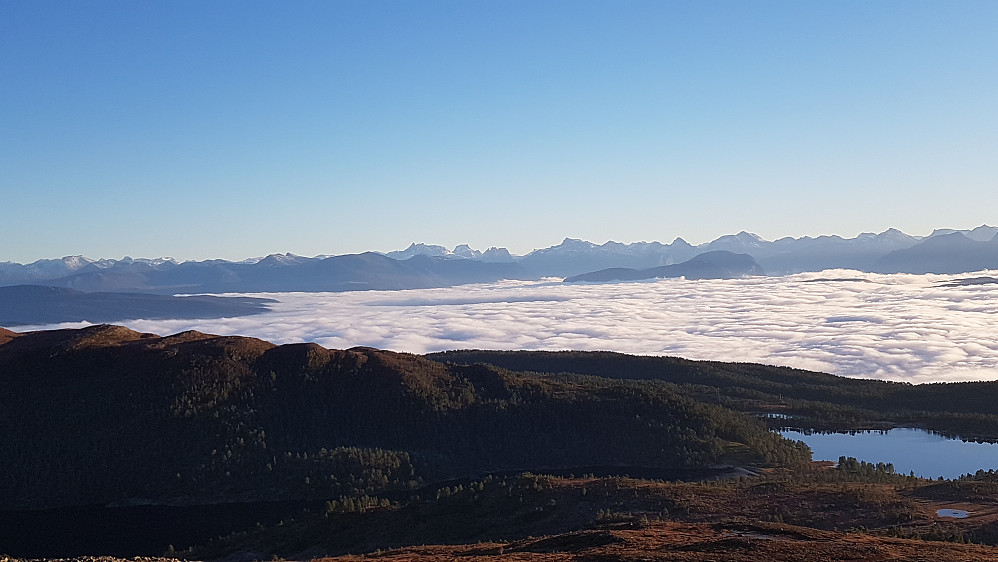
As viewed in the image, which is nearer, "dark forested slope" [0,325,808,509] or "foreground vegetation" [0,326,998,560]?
"foreground vegetation" [0,326,998,560]

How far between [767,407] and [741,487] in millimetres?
99125

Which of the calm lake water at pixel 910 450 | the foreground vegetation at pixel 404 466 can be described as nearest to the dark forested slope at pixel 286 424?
the foreground vegetation at pixel 404 466

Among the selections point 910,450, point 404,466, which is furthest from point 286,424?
point 910,450

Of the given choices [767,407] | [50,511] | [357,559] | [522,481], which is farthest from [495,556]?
[767,407]

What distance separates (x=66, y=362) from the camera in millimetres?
146750

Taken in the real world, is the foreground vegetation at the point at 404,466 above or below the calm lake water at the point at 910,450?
above

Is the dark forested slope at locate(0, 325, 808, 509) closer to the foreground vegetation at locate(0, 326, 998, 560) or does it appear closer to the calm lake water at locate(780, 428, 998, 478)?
the foreground vegetation at locate(0, 326, 998, 560)

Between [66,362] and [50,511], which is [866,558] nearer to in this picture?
[50,511]

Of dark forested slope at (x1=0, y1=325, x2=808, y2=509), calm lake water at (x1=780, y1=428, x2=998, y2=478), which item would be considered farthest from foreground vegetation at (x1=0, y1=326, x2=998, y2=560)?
calm lake water at (x1=780, y1=428, x2=998, y2=478)

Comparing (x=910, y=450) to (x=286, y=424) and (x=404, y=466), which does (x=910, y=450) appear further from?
(x=286, y=424)

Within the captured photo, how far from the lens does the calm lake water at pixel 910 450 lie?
131 metres

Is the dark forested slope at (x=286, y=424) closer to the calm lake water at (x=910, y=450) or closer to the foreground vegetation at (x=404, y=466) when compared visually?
the foreground vegetation at (x=404, y=466)

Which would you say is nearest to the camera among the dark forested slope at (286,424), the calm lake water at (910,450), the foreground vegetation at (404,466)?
the foreground vegetation at (404,466)

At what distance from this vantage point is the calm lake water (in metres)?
131
